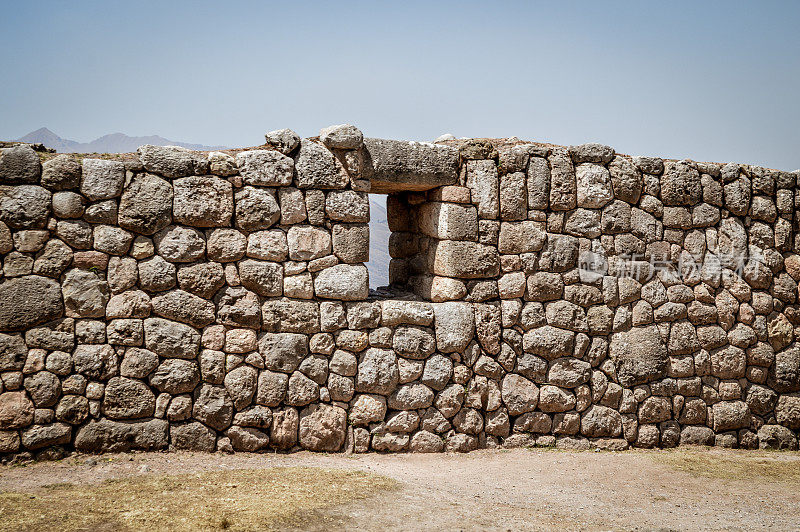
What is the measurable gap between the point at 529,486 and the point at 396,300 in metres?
2.24

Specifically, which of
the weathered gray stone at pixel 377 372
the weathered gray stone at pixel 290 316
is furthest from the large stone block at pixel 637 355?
the weathered gray stone at pixel 290 316

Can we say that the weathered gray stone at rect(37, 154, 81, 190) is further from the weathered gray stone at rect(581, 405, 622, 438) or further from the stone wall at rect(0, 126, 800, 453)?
the weathered gray stone at rect(581, 405, 622, 438)

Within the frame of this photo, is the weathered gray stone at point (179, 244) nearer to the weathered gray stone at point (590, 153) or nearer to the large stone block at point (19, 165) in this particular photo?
the large stone block at point (19, 165)

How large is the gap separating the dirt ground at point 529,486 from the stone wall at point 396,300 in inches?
10.1

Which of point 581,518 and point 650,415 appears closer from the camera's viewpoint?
point 581,518

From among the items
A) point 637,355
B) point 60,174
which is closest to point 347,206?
point 60,174

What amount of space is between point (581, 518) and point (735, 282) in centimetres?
414

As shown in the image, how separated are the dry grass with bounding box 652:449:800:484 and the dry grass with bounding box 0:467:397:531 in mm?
3290

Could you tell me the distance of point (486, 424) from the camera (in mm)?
6523

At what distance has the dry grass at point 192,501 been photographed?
4004 millimetres

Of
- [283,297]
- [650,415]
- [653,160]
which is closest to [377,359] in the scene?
[283,297]

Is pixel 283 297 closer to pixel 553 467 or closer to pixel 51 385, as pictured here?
pixel 51 385

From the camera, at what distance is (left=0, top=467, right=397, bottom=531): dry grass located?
13.1 ft

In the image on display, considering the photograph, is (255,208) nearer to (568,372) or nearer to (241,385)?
(241,385)
